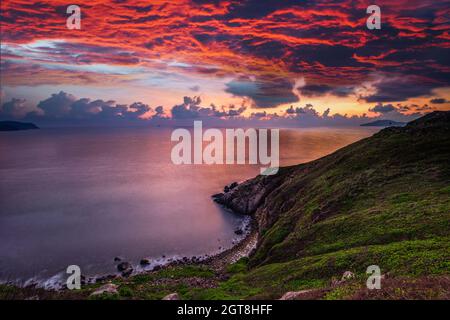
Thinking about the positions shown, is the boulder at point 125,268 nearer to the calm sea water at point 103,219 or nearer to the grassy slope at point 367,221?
the calm sea water at point 103,219

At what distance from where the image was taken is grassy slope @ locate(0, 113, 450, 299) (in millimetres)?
20281

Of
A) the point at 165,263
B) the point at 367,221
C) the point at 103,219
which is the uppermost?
the point at 367,221

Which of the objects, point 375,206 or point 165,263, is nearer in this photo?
point 375,206

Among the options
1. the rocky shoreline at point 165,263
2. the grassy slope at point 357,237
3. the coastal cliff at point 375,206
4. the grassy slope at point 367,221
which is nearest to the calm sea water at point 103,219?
the rocky shoreline at point 165,263

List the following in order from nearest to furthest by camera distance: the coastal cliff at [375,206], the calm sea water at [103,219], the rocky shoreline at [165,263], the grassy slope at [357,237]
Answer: the grassy slope at [357,237] < the coastal cliff at [375,206] < the rocky shoreline at [165,263] < the calm sea water at [103,219]

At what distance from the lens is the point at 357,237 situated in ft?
96.7

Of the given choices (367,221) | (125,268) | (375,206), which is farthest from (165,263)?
(375,206)

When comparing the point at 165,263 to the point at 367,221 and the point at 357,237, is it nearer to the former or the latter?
the point at 357,237

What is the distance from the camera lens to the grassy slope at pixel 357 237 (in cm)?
2028

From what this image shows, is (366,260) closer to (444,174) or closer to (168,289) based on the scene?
(168,289)

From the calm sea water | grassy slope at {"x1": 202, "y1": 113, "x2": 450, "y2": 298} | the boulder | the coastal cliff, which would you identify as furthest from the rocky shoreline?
grassy slope at {"x1": 202, "y1": 113, "x2": 450, "y2": 298}

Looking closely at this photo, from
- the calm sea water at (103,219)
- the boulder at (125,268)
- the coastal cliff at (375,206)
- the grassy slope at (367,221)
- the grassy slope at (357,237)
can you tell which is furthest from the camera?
the calm sea water at (103,219)

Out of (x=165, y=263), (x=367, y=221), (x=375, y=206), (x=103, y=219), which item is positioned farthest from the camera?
(x=103, y=219)

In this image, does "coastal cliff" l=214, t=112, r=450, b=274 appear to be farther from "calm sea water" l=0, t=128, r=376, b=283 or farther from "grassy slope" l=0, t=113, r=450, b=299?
"calm sea water" l=0, t=128, r=376, b=283
